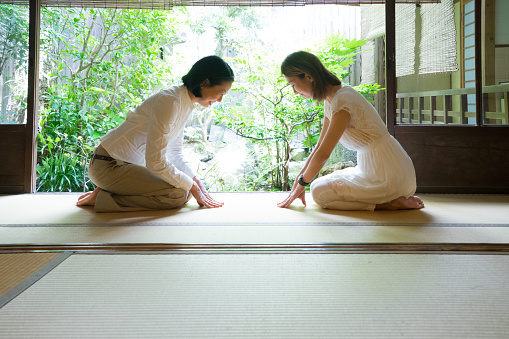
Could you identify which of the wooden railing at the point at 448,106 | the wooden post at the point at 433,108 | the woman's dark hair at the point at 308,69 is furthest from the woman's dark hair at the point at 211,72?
the wooden post at the point at 433,108

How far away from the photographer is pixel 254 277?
5.21 ft

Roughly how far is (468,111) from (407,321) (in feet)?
9.73

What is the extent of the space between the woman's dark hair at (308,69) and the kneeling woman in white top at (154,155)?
1.21 ft

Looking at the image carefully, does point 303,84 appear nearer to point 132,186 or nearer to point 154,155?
point 154,155

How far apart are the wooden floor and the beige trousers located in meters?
0.28

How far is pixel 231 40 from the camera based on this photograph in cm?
634

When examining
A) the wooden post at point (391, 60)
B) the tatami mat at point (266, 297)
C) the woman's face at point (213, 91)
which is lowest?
the tatami mat at point (266, 297)

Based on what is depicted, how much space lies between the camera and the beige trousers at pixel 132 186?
2.89 m

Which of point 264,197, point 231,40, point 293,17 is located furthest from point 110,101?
point 264,197

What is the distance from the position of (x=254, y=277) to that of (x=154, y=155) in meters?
1.29

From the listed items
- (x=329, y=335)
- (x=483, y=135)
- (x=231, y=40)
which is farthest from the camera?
(x=231, y=40)

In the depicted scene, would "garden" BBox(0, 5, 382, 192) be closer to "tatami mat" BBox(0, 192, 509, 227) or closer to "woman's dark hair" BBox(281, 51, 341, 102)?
"tatami mat" BBox(0, 192, 509, 227)

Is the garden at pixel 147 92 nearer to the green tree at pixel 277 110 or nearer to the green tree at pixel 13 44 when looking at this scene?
the green tree at pixel 277 110

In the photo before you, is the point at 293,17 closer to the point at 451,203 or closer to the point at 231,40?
the point at 231,40
